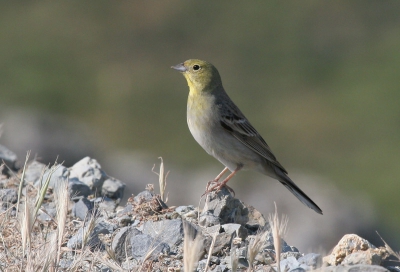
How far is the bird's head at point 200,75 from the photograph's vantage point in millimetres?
8188

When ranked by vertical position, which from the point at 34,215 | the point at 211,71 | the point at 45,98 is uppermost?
the point at 45,98

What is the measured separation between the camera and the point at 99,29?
3031 cm

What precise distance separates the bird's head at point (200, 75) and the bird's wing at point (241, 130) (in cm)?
30

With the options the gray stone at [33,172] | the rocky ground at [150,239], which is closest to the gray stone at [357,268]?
the rocky ground at [150,239]

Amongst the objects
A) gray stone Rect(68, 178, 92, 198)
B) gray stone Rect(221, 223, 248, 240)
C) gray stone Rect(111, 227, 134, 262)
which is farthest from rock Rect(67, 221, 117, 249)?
gray stone Rect(68, 178, 92, 198)

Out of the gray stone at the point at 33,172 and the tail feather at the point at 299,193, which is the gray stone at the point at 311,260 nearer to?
the tail feather at the point at 299,193

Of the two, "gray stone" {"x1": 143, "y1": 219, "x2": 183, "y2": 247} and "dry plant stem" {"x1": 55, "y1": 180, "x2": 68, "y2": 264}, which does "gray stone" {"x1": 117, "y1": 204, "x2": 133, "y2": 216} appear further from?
"dry plant stem" {"x1": 55, "y1": 180, "x2": 68, "y2": 264}

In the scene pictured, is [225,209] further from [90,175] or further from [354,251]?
[90,175]

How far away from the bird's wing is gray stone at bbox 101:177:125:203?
1.48 metres

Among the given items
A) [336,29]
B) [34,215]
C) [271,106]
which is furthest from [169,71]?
[34,215]

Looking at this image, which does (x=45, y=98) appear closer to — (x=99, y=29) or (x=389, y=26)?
(x=99, y=29)

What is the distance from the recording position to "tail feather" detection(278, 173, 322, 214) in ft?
24.9

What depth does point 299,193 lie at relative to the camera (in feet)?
25.9

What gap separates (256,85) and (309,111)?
2131 mm
